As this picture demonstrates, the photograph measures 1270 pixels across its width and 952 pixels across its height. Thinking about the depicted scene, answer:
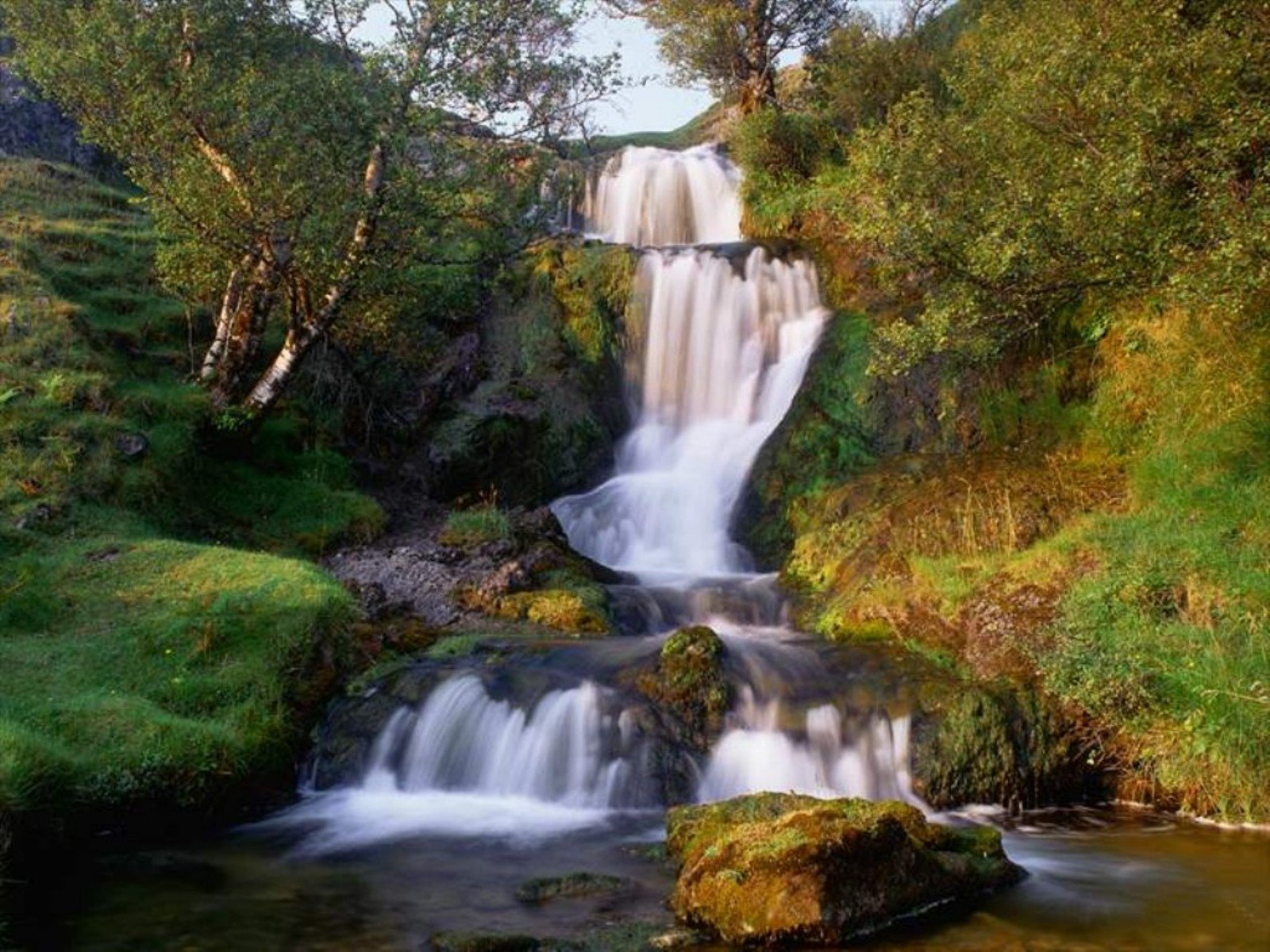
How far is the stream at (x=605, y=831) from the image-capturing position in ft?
22.5

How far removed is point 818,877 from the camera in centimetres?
644

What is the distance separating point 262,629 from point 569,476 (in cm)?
829

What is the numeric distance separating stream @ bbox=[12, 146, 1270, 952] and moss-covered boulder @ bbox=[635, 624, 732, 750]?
172 mm

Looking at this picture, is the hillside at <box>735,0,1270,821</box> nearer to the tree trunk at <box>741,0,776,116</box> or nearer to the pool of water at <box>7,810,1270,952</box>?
the pool of water at <box>7,810,1270,952</box>

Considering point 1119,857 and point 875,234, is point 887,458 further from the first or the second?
point 1119,857

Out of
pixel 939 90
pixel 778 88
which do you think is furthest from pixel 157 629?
pixel 778 88

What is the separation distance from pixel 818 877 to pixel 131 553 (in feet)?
30.3

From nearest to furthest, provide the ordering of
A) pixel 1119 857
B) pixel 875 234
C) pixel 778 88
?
pixel 1119 857
pixel 875 234
pixel 778 88

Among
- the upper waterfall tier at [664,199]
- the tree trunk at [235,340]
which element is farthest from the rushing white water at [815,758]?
the upper waterfall tier at [664,199]

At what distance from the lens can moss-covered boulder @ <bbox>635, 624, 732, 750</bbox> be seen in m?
10.2

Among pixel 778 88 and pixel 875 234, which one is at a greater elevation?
pixel 778 88

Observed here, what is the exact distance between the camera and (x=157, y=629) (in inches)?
424

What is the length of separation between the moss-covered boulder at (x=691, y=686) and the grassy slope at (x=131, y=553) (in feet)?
11.6

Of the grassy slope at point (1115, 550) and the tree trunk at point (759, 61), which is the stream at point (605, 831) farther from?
the tree trunk at point (759, 61)
